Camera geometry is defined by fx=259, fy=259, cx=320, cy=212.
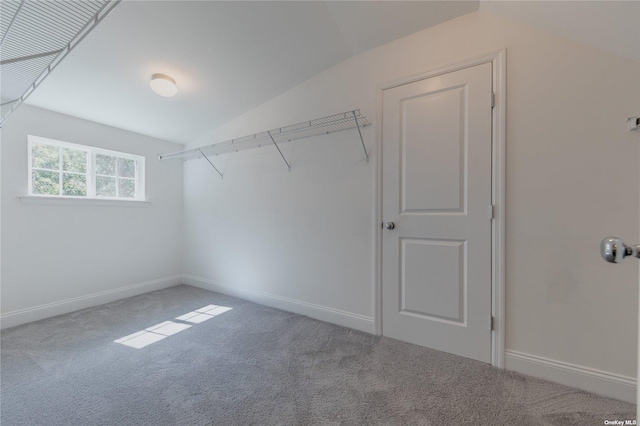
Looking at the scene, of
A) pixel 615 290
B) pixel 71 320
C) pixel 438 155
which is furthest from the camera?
pixel 71 320

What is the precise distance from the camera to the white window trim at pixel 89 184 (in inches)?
96.0

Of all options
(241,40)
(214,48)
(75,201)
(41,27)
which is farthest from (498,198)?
(75,201)

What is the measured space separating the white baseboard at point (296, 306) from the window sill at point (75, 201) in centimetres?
122

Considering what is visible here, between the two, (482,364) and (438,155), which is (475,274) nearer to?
(482,364)

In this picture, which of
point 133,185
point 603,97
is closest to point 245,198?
point 133,185

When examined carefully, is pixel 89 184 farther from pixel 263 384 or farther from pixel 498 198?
pixel 498 198

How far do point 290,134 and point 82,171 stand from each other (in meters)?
2.33

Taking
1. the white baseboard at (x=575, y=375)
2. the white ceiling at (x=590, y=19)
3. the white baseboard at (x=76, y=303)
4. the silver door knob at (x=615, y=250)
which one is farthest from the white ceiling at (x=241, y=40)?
the white baseboard at (x=76, y=303)

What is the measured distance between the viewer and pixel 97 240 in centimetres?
287

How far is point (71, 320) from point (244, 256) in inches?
65.2

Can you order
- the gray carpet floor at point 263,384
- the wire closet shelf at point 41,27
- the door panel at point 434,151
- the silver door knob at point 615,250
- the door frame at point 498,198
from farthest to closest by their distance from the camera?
the door panel at point 434,151 < the door frame at point 498,198 < the gray carpet floor at point 263,384 < the wire closet shelf at point 41,27 < the silver door knob at point 615,250

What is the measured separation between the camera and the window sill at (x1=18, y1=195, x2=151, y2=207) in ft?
7.91

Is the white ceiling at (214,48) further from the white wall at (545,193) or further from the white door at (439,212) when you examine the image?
the white door at (439,212)

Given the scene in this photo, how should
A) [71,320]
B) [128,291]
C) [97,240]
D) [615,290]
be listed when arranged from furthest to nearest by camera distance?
[128,291] < [97,240] < [71,320] < [615,290]
